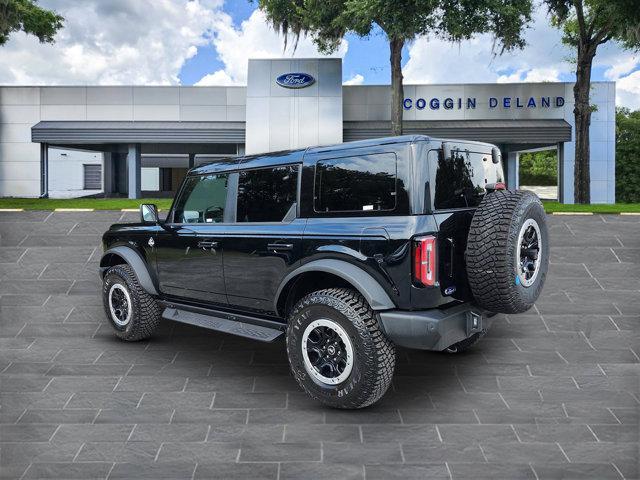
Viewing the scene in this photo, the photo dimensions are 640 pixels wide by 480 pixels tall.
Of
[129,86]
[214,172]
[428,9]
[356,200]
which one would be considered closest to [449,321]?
[356,200]

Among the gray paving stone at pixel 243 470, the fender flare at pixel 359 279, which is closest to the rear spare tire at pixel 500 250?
the fender flare at pixel 359 279

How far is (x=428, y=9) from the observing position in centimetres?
1880

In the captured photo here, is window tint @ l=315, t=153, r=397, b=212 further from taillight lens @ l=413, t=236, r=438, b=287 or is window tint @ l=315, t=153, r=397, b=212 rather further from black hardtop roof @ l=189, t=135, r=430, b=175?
taillight lens @ l=413, t=236, r=438, b=287

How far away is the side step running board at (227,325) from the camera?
5253mm

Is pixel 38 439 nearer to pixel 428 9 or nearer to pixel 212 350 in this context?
pixel 212 350

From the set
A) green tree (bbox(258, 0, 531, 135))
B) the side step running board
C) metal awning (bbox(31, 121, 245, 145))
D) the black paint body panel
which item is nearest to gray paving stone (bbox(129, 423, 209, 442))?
the side step running board

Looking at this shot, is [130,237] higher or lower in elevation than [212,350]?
higher

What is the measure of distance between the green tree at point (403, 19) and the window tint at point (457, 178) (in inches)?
565

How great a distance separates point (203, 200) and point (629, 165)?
39.7m

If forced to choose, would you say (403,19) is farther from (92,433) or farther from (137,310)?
(92,433)

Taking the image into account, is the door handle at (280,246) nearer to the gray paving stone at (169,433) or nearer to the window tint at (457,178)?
the window tint at (457,178)

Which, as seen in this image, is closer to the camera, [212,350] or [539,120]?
[212,350]

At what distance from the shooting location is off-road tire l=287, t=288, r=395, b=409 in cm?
441

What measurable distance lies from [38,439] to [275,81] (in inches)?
906
